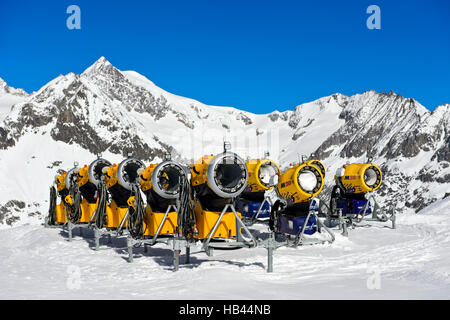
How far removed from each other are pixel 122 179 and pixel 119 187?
22.9 inches

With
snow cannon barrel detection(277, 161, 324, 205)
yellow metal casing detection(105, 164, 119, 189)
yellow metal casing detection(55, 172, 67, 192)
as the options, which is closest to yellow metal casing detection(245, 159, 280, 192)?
snow cannon barrel detection(277, 161, 324, 205)

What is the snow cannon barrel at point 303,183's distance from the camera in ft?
48.1

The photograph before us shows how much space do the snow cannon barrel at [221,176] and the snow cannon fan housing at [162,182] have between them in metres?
0.72

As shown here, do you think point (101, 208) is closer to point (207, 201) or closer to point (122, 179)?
point (122, 179)

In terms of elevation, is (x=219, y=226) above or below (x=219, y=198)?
below

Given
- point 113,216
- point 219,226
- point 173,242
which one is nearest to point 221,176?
point 219,226

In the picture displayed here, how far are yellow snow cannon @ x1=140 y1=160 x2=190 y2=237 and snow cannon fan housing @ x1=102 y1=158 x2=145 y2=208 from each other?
2656 millimetres

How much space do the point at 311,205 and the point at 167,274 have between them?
20.5 feet

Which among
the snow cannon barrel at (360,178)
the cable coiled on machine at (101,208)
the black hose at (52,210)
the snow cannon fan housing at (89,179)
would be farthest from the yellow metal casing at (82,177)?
the snow cannon barrel at (360,178)

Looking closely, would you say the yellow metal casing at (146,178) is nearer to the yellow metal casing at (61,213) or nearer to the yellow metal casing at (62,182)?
the yellow metal casing at (61,213)

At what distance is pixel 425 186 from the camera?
178 metres

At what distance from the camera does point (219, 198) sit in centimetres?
1247
